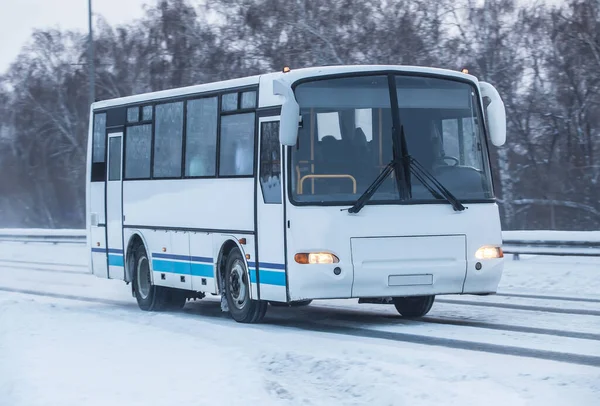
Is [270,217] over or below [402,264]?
over

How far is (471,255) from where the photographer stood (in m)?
12.9

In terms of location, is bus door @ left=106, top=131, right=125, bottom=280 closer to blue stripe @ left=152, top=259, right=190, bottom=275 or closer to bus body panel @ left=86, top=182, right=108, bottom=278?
bus body panel @ left=86, top=182, right=108, bottom=278

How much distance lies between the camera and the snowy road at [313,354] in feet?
26.7

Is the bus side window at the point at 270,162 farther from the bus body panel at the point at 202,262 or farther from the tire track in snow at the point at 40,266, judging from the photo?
the tire track in snow at the point at 40,266

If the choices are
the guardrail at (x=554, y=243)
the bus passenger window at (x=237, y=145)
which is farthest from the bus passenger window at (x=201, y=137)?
the guardrail at (x=554, y=243)

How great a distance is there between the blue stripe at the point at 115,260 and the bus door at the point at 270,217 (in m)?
4.62

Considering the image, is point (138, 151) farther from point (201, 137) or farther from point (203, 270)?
point (203, 270)

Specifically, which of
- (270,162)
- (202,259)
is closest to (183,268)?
(202,259)

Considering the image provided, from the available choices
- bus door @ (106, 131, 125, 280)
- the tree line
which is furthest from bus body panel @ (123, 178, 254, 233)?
the tree line

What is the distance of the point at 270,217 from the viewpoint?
13.1 meters

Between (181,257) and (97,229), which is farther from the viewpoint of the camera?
(97,229)

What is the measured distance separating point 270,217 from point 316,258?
858mm

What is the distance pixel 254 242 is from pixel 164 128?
336cm

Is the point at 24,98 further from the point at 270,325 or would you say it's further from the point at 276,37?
the point at 270,325
